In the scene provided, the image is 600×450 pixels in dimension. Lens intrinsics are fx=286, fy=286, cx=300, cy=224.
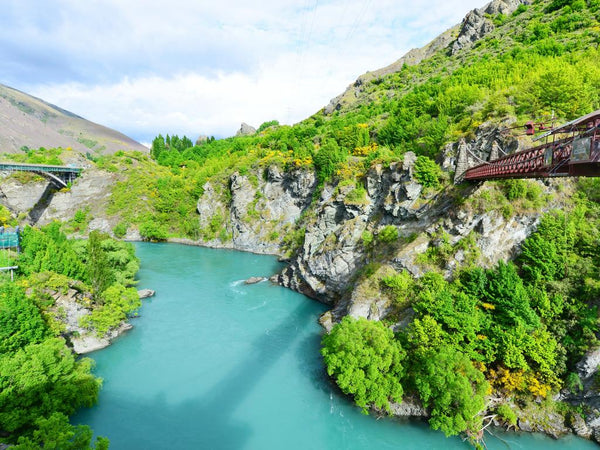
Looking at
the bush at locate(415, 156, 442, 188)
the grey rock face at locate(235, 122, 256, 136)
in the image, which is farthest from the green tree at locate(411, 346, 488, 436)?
the grey rock face at locate(235, 122, 256, 136)

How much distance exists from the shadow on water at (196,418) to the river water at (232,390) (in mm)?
62

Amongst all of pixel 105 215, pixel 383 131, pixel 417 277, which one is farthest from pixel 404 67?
pixel 105 215

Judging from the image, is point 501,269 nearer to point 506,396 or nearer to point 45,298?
point 506,396

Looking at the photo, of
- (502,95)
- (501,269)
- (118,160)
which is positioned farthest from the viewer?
Result: (118,160)

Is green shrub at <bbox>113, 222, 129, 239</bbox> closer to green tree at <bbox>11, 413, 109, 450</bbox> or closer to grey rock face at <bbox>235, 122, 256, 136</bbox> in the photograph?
green tree at <bbox>11, 413, 109, 450</bbox>

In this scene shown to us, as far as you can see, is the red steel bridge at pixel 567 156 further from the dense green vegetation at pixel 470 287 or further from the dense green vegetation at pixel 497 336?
the dense green vegetation at pixel 497 336

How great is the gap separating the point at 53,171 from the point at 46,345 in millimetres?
77155

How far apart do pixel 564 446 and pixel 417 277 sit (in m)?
12.5

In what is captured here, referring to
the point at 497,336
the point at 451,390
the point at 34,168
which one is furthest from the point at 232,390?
the point at 34,168

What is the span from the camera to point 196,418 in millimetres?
18422

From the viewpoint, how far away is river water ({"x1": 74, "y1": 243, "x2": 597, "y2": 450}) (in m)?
17.1

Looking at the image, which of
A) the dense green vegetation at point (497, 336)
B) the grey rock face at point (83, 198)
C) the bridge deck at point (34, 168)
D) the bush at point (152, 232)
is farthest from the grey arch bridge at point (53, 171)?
the dense green vegetation at point (497, 336)

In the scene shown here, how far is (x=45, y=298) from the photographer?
23.4 meters

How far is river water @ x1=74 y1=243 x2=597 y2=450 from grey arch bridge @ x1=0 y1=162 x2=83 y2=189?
202 feet
